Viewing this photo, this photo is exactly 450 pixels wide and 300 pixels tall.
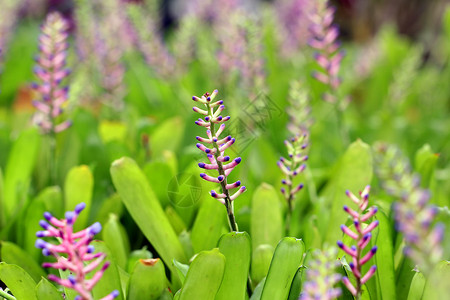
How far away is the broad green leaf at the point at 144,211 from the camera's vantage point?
48.1 inches

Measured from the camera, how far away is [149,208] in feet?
4.05

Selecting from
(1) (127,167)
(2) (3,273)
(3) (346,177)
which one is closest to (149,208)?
(1) (127,167)

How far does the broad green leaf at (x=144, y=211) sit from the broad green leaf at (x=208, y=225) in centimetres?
5

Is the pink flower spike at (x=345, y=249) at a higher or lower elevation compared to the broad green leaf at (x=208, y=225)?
higher

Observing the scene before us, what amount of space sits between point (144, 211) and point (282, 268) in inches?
14.9

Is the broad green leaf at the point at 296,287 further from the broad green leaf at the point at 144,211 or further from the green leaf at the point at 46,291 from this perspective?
the green leaf at the point at 46,291

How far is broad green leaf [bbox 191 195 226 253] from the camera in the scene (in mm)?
1248

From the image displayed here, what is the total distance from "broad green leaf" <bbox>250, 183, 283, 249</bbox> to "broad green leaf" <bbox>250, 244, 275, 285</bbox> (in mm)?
124

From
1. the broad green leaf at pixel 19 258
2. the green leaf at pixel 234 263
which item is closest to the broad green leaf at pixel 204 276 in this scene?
the green leaf at pixel 234 263

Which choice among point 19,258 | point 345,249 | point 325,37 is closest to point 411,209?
point 345,249

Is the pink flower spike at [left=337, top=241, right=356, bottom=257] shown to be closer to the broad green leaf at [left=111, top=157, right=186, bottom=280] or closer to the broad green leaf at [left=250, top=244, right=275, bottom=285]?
the broad green leaf at [left=250, top=244, right=275, bottom=285]

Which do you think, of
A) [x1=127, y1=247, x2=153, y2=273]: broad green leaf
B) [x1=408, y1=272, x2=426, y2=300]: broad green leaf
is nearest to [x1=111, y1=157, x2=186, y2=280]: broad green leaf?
[x1=127, y1=247, x2=153, y2=273]: broad green leaf

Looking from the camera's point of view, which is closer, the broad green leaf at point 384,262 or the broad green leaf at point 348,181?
the broad green leaf at point 384,262

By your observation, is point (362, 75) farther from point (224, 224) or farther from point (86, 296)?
point (86, 296)
